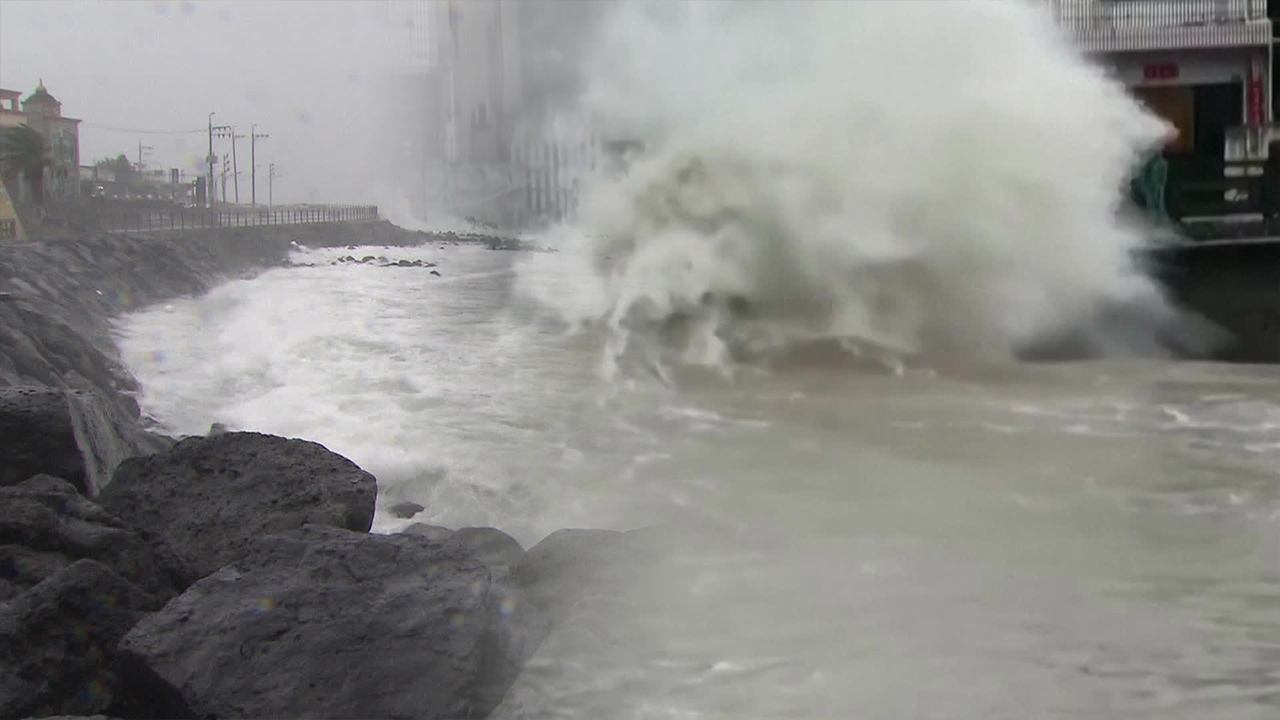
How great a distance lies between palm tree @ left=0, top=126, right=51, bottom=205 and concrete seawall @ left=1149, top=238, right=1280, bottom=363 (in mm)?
22023

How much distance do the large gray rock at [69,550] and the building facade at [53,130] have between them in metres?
25.1

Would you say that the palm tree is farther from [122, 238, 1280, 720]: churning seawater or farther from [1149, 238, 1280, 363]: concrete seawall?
[1149, 238, 1280, 363]: concrete seawall

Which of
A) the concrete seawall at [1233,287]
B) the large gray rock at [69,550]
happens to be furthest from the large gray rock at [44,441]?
the concrete seawall at [1233,287]

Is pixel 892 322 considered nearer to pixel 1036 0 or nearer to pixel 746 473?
pixel 746 473

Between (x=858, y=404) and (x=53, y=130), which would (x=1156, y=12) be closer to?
(x=858, y=404)

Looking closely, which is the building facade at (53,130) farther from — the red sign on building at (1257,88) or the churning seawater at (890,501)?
the red sign on building at (1257,88)

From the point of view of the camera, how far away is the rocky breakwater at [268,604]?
3.33 m

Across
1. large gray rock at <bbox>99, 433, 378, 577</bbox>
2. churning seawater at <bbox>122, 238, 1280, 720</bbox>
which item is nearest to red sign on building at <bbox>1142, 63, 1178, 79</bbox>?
churning seawater at <bbox>122, 238, 1280, 720</bbox>

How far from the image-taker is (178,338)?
51.6ft

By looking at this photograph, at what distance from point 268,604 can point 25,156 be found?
25.3 meters

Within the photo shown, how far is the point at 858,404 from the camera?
8.04 metres

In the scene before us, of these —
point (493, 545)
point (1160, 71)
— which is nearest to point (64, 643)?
point (493, 545)

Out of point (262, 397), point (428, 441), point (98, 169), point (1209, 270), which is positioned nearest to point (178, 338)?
point (262, 397)

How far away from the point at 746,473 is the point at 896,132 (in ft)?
16.4
